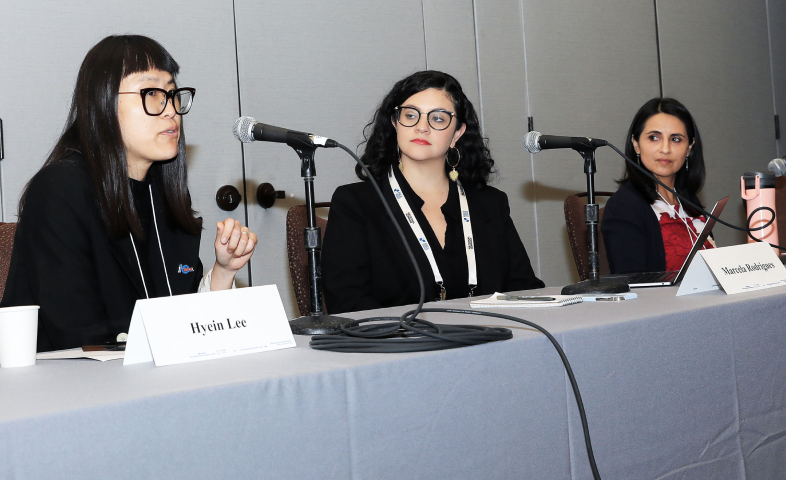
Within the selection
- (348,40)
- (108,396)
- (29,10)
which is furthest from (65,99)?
(108,396)

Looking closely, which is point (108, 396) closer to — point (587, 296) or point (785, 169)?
point (587, 296)

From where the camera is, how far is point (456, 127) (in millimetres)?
2564

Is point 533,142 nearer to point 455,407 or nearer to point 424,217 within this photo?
point 424,217

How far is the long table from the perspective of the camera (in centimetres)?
71

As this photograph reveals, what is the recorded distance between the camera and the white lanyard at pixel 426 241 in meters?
2.18

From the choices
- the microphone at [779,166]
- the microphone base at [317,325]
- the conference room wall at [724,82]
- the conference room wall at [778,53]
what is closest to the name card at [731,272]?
the microphone at [779,166]

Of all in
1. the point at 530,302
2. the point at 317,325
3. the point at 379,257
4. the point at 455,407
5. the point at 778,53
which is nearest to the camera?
the point at 455,407

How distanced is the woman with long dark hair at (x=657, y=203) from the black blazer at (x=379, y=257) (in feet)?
1.44

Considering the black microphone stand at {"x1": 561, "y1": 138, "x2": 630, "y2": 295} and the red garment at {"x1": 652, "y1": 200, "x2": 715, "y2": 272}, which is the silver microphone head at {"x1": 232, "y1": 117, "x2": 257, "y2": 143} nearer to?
the black microphone stand at {"x1": 561, "y1": 138, "x2": 630, "y2": 295}

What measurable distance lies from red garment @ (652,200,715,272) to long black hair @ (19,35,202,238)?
5.85ft

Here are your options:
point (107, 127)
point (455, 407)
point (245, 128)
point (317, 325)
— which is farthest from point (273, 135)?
point (107, 127)

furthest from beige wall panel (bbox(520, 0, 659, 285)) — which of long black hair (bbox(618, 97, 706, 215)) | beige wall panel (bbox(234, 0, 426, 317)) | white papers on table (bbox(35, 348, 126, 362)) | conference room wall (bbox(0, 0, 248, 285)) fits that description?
white papers on table (bbox(35, 348, 126, 362))

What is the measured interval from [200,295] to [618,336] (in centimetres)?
61

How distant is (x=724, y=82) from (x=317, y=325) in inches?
143
